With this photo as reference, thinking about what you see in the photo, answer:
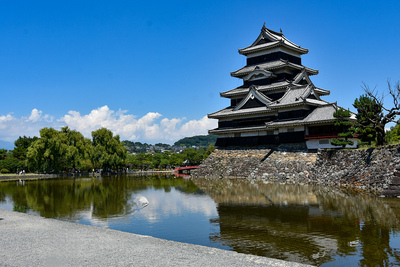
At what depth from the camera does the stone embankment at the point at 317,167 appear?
21859 mm

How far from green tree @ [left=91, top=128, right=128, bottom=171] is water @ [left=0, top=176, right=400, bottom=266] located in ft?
127

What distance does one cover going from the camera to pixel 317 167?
31781 millimetres

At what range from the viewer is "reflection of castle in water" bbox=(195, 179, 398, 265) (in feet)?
32.3

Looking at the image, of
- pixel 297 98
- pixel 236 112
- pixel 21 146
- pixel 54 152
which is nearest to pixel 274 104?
pixel 297 98

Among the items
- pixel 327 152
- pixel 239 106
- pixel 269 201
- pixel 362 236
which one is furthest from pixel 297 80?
pixel 362 236

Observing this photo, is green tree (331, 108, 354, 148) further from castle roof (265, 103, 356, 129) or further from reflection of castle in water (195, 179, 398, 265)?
reflection of castle in water (195, 179, 398, 265)

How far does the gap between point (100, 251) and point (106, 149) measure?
55158 millimetres

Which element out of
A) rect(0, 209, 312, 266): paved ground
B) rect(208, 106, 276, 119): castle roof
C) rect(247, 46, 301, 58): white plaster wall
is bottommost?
rect(0, 209, 312, 266): paved ground

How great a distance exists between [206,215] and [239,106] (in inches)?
1174

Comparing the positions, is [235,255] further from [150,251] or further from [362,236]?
[362,236]

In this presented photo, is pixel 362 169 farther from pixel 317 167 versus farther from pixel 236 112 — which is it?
pixel 236 112

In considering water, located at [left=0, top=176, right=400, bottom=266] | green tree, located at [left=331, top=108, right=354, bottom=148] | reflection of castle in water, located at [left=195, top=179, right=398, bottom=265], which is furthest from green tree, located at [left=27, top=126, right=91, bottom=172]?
reflection of castle in water, located at [left=195, top=179, right=398, bottom=265]

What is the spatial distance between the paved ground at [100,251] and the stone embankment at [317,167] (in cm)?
1542

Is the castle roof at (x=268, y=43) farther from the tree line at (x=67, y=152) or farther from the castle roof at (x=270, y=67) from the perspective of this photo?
the tree line at (x=67, y=152)
